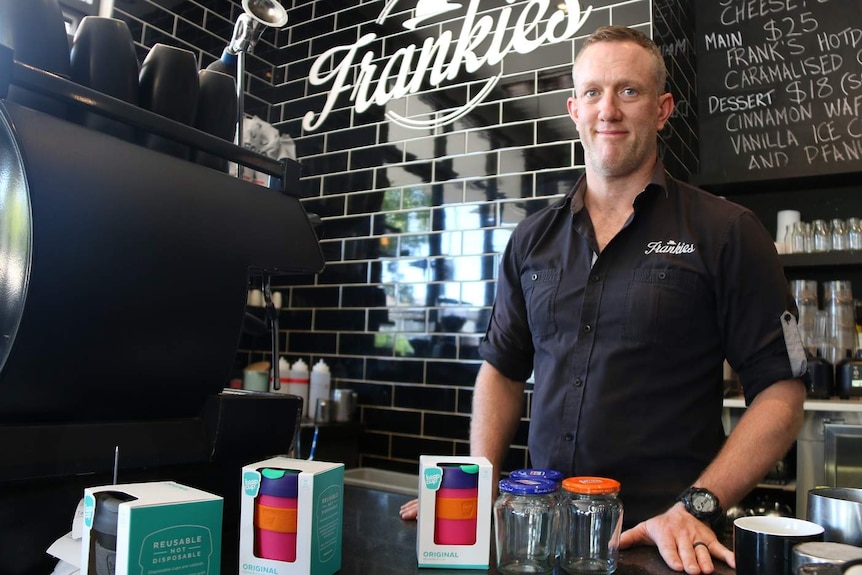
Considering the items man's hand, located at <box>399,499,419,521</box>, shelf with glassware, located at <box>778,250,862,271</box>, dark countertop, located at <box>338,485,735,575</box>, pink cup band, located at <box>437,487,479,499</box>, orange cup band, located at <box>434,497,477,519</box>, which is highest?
shelf with glassware, located at <box>778,250,862,271</box>

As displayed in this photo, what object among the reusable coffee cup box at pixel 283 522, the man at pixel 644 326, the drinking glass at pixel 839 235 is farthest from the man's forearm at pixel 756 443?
the drinking glass at pixel 839 235

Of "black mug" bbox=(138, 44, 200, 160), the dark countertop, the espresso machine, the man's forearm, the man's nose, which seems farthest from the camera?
the man's nose

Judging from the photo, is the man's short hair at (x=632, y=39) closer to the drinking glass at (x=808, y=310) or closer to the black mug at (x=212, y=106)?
the black mug at (x=212, y=106)

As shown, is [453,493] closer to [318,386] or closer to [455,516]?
[455,516]

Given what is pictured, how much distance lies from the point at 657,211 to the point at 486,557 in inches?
39.4

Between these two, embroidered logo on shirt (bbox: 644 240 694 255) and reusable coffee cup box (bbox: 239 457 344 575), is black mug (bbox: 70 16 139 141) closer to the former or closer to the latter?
reusable coffee cup box (bbox: 239 457 344 575)

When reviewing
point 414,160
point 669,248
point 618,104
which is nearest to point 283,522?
point 669,248

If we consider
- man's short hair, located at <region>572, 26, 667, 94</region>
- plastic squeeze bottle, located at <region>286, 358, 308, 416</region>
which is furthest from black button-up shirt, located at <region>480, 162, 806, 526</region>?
plastic squeeze bottle, located at <region>286, 358, 308, 416</region>

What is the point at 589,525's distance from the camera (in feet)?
3.24

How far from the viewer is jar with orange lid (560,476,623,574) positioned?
3.20 feet

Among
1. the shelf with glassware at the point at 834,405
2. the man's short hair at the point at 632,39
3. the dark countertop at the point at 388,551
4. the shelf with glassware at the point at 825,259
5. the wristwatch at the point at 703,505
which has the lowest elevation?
the dark countertop at the point at 388,551

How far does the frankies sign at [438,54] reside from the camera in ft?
9.55

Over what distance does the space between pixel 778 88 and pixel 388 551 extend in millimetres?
3002

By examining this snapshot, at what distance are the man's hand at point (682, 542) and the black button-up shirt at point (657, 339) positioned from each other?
1.23 feet
